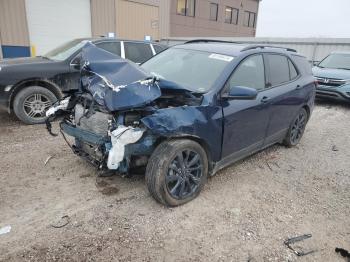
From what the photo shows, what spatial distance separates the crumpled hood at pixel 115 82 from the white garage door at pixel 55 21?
12151mm

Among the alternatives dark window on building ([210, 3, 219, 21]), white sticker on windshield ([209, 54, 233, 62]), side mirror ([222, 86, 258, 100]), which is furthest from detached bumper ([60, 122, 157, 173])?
dark window on building ([210, 3, 219, 21])

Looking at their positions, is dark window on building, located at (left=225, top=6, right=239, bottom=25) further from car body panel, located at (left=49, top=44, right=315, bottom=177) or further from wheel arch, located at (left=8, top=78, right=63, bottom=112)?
car body panel, located at (left=49, top=44, right=315, bottom=177)

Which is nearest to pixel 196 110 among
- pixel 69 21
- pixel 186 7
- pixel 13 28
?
pixel 13 28

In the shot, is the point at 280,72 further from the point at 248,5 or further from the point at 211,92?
the point at 248,5

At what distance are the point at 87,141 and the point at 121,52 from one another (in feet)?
13.6

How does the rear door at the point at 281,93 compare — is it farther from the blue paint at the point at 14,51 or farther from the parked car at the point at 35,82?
the blue paint at the point at 14,51

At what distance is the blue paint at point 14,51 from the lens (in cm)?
1284

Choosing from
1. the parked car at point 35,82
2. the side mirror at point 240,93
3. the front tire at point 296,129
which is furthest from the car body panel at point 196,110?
the parked car at point 35,82

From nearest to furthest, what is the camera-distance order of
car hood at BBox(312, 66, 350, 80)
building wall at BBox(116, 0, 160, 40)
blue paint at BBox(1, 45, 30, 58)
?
car hood at BBox(312, 66, 350, 80)
blue paint at BBox(1, 45, 30, 58)
building wall at BBox(116, 0, 160, 40)

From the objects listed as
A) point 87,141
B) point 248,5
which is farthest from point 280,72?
point 248,5

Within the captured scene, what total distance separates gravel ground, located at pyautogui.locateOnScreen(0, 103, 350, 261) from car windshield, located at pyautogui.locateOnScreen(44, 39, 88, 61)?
244 centimetres

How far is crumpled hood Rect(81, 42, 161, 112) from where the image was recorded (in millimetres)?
2963

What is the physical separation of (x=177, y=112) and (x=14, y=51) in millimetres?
12849

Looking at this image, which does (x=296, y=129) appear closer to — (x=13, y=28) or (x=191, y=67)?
(x=191, y=67)
